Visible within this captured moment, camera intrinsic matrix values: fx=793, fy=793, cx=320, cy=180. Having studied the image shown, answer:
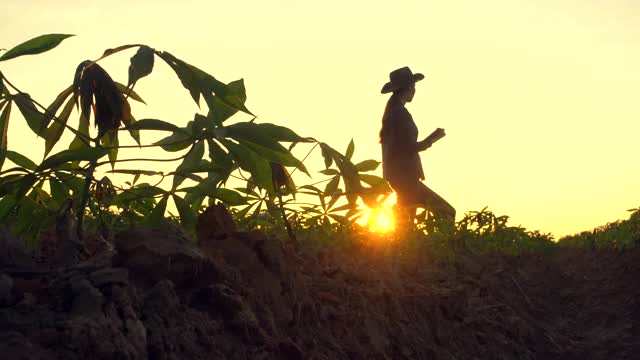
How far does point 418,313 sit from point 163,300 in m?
1.98

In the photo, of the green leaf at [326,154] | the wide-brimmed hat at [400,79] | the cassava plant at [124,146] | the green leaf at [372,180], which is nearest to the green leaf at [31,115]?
the cassava plant at [124,146]

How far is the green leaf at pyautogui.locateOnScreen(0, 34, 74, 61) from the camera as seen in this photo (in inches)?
117

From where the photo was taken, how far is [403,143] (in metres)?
7.53

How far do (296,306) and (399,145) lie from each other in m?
4.59

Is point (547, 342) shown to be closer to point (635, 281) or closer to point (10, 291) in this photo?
point (635, 281)

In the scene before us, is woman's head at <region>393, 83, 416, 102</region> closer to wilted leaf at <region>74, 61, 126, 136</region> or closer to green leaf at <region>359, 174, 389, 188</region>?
green leaf at <region>359, 174, 389, 188</region>

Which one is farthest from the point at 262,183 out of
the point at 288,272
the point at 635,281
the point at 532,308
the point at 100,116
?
the point at 635,281

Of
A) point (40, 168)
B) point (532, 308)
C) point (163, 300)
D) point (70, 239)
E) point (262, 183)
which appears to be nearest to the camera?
point (163, 300)

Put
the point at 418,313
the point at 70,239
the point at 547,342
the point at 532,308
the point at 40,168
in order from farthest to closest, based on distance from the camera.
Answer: the point at 532,308
the point at 547,342
the point at 418,313
the point at 40,168
the point at 70,239

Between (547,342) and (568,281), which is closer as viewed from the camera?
(547,342)

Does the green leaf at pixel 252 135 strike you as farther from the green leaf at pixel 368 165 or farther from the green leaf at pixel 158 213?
the green leaf at pixel 368 165

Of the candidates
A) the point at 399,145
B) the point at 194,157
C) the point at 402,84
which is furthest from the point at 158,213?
the point at 402,84

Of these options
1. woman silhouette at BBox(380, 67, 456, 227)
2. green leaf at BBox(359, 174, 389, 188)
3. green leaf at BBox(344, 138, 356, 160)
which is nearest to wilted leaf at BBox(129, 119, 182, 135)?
green leaf at BBox(359, 174, 389, 188)

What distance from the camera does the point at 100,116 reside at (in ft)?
9.28
